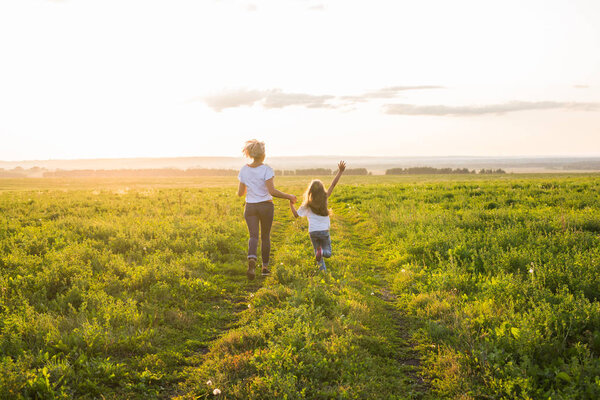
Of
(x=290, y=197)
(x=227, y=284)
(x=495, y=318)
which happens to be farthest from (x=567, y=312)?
(x=227, y=284)

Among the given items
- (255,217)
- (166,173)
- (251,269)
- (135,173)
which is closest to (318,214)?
(255,217)

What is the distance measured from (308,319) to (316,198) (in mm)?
3365

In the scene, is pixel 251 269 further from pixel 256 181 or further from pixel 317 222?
pixel 256 181

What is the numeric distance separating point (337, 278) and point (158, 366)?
14.1 ft

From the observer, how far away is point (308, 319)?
5.77m

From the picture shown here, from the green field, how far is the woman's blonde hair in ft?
9.31

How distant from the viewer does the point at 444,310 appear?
629 centimetres

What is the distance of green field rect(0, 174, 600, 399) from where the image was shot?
14.5ft

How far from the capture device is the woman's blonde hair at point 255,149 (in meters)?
8.31

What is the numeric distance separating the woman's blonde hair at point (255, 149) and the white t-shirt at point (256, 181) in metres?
0.27

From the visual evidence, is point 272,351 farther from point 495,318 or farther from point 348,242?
point 348,242

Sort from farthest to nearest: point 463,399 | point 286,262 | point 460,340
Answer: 1. point 286,262
2. point 460,340
3. point 463,399

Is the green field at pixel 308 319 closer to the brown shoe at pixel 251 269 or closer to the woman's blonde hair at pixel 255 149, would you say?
the brown shoe at pixel 251 269

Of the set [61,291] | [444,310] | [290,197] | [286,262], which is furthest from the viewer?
[286,262]
